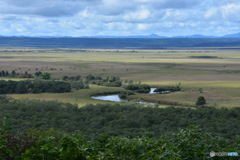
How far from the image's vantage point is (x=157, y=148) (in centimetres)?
1672

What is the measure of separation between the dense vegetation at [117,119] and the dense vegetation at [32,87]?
27.0 m

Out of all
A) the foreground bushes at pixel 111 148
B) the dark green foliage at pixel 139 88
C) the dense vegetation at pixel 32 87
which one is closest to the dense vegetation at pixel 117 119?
the foreground bushes at pixel 111 148

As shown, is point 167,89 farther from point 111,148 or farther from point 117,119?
point 111,148

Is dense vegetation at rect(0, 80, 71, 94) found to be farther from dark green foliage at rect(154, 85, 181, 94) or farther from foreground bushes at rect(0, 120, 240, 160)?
foreground bushes at rect(0, 120, 240, 160)

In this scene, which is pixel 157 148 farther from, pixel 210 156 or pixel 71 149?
pixel 71 149

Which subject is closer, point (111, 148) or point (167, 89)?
point (111, 148)

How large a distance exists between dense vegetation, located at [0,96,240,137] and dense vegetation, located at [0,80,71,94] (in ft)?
88.4

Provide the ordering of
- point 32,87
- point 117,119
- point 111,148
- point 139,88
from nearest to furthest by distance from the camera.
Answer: point 111,148 → point 117,119 → point 32,87 → point 139,88

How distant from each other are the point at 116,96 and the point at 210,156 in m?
63.8

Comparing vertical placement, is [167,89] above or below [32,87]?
below

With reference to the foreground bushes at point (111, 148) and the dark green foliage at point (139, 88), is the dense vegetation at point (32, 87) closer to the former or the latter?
the dark green foliage at point (139, 88)

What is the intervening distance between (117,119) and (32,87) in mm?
40066

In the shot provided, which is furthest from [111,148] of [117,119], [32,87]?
[32,87]

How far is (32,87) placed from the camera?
268 feet
